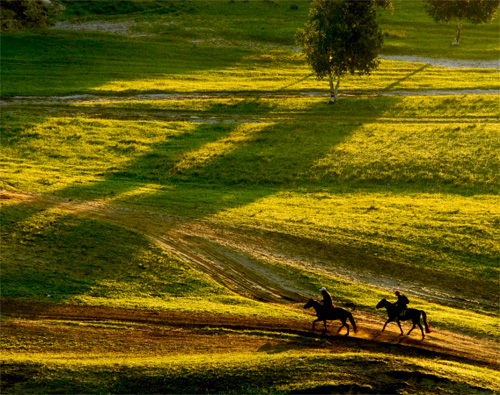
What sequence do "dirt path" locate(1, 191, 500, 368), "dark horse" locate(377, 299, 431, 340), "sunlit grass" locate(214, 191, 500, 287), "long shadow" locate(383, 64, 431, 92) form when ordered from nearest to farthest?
"dark horse" locate(377, 299, 431, 340), "dirt path" locate(1, 191, 500, 368), "sunlit grass" locate(214, 191, 500, 287), "long shadow" locate(383, 64, 431, 92)

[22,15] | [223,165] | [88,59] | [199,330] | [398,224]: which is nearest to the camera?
[199,330]

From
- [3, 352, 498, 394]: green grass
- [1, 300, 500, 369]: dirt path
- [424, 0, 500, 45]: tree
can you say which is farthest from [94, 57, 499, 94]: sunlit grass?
[3, 352, 498, 394]: green grass

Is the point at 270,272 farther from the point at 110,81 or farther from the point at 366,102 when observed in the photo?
the point at 110,81

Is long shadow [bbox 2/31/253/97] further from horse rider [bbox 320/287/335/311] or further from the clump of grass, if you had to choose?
horse rider [bbox 320/287/335/311]

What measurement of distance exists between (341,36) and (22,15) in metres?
68.1

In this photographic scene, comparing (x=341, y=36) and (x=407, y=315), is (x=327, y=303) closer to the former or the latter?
(x=407, y=315)

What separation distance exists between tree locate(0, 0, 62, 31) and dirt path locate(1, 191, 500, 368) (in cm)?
7243

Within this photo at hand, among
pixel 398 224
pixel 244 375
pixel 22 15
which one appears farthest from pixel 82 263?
pixel 22 15

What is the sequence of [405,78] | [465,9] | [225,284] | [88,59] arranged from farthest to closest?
[465,9], [88,59], [405,78], [225,284]

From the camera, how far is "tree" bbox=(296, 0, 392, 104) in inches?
2894

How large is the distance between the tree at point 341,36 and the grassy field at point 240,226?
16.7 feet

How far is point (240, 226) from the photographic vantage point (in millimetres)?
45062

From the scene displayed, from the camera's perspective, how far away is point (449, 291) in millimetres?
37281

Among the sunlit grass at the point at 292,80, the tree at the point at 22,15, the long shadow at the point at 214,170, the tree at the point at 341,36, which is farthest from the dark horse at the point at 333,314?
the tree at the point at 22,15
